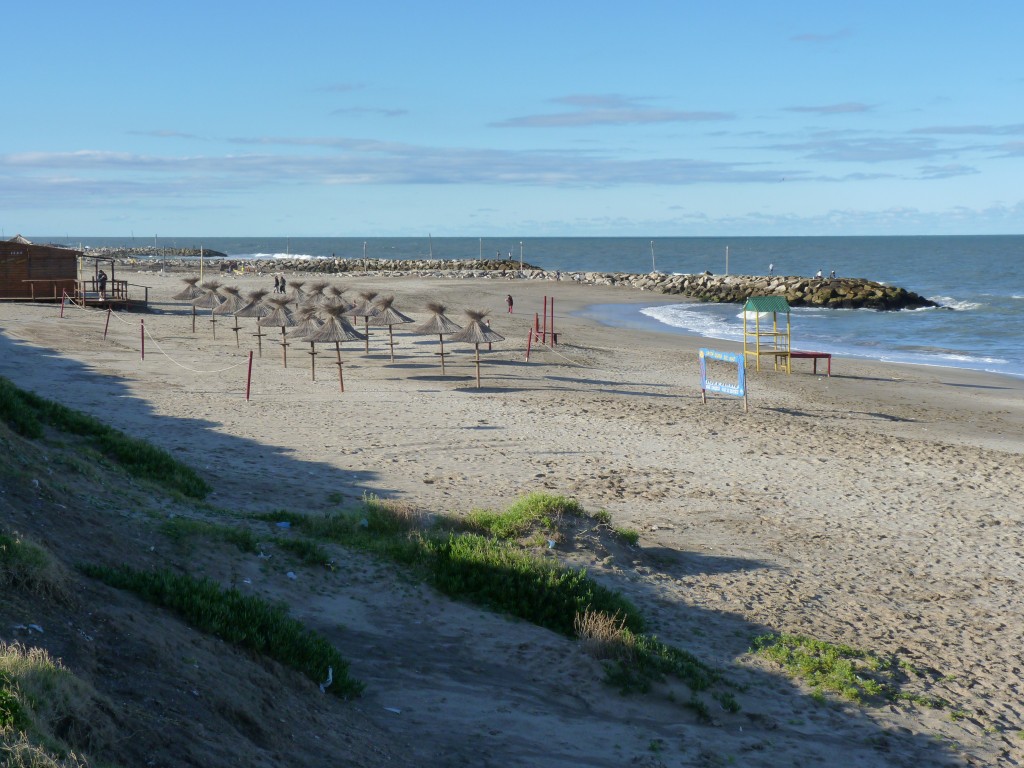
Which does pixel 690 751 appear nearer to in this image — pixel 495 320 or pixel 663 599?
pixel 663 599

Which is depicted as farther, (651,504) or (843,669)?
(651,504)

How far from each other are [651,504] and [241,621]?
7376 millimetres

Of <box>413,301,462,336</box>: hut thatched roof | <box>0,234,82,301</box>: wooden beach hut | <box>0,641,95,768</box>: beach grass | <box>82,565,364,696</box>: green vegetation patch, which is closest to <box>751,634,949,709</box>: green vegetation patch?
→ <box>82,565,364,696</box>: green vegetation patch

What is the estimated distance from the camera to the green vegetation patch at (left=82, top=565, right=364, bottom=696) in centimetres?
625

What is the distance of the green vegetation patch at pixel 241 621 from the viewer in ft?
20.5

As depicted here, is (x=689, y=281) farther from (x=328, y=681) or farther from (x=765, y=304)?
(x=328, y=681)

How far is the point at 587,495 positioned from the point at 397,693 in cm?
678

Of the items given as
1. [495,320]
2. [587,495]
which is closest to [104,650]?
[587,495]

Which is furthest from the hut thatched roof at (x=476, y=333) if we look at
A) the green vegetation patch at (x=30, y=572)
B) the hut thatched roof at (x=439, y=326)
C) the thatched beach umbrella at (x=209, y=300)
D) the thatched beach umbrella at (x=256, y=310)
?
the green vegetation patch at (x=30, y=572)

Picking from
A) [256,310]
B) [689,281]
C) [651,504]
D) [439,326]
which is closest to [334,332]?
[439,326]

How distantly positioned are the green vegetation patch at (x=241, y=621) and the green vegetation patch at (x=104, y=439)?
415cm

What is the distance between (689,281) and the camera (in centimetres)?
6775

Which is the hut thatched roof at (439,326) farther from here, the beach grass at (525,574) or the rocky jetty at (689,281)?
the rocky jetty at (689,281)

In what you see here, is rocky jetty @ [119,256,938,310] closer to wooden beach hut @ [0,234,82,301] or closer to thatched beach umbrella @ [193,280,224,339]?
thatched beach umbrella @ [193,280,224,339]
